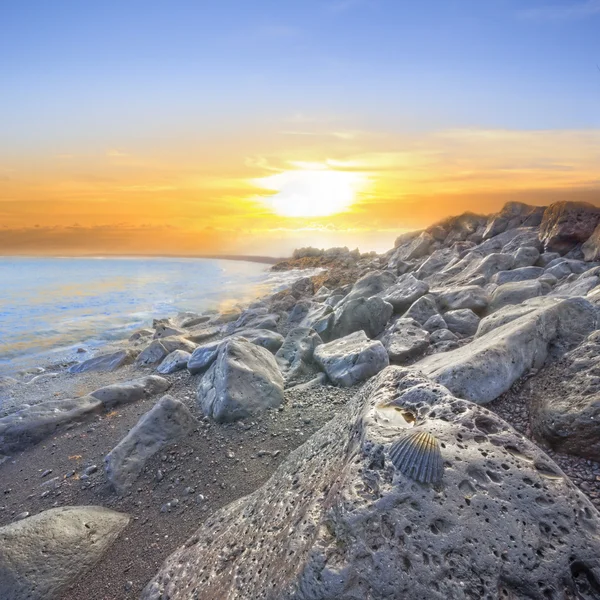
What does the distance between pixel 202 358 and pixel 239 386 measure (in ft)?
8.52

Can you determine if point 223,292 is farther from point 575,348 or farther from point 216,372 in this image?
point 575,348

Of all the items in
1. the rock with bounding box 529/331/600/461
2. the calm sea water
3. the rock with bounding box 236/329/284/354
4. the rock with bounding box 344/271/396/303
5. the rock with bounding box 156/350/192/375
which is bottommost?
the calm sea water

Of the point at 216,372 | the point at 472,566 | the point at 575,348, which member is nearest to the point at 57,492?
the point at 216,372

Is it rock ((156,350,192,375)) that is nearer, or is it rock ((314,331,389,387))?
rock ((314,331,389,387))

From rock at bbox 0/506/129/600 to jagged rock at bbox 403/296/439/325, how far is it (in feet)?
18.7

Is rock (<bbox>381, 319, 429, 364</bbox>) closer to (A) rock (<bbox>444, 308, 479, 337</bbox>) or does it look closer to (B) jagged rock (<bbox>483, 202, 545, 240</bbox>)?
(A) rock (<bbox>444, 308, 479, 337</bbox>)

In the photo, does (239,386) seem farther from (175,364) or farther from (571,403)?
(571,403)

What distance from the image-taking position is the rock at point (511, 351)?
13.9 ft

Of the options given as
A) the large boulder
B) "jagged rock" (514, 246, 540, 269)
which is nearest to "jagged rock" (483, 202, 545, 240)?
"jagged rock" (514, 246, 540, 269)

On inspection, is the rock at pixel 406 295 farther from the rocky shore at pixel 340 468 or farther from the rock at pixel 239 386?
the rock at pixel 239 386

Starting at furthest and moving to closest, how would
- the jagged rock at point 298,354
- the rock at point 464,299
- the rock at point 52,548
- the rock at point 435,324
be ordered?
the rock at point 464,299 < the rock at point 435,324 < the jagged rock at point 298,354 < the rock at point 52,548

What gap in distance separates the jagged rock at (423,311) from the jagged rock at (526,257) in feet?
15.3

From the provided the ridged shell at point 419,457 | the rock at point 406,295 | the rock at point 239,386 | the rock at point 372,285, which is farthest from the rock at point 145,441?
the rock at point 372,285

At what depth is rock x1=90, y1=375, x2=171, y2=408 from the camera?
733 centimetres
